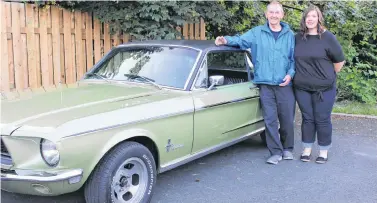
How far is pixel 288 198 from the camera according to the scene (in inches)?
169

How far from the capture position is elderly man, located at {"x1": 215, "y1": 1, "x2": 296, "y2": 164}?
17.6ft

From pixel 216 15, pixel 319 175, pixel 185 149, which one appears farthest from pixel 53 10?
pixel 319 175

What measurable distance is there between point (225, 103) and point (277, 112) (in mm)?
990

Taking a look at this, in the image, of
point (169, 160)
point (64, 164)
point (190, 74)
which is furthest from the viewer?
point (190, 74)

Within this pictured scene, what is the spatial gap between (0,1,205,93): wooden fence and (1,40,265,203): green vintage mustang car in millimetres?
2292

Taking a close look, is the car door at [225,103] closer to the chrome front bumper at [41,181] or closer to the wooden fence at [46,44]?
the chrome front bumper at [41,181]

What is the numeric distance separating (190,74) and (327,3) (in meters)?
5.14

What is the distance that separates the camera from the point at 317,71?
5.29 metres

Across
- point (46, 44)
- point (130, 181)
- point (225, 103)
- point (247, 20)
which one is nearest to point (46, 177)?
point (130, 181)

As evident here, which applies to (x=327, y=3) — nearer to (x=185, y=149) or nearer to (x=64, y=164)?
(x=185, y=149)

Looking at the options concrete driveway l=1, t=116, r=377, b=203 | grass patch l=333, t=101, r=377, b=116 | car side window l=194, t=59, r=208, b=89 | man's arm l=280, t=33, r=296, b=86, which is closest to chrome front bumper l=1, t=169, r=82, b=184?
concrete driveway l=1, t=116, r=377, b=203

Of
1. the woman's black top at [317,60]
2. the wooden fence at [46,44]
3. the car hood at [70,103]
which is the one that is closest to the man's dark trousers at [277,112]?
the woman's black top at [317,60]

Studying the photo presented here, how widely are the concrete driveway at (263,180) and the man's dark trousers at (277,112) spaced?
1.04ft

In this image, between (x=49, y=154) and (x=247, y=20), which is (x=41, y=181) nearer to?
(x=49, y=154)
